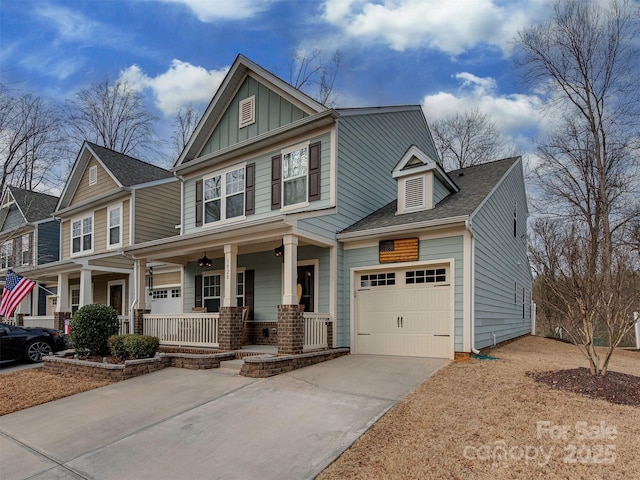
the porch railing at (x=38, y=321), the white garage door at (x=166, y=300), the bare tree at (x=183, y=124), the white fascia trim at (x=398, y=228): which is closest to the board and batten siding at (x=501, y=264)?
the white fascia trim at (x=398, y=228)

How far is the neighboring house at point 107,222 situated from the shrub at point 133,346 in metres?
5.32

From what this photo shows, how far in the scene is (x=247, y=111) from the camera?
13.3 m

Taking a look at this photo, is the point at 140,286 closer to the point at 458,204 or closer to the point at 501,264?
the point at 458,204

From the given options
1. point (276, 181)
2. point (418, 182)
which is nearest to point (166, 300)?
point (276, 181)

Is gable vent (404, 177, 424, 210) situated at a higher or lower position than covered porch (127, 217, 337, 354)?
higher

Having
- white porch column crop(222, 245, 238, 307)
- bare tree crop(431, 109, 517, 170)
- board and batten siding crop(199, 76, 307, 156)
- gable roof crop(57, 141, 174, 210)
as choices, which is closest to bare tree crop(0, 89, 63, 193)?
gable roof crop(57, 141, 174, 210)

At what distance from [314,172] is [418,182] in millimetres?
2705

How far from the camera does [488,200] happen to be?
11328mm

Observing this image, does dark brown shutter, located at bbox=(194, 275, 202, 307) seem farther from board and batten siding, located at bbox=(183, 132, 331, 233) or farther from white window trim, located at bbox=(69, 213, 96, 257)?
white window trim, located at bbox=(69, 213, 96, 257)

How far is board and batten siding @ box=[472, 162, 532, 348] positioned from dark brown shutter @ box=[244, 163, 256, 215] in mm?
6200

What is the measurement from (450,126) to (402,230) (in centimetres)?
1938

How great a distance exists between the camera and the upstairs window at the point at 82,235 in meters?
18.4

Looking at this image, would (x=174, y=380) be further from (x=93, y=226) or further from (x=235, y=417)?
(x=93, y=226)

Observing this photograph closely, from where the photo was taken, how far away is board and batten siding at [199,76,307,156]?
12406mm
